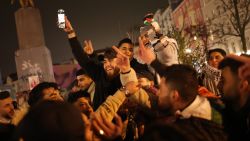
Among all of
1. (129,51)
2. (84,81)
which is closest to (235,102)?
(129,51)

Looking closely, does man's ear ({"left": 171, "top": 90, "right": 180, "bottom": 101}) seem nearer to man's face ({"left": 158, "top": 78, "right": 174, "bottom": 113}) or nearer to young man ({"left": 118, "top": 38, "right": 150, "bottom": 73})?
man's face ({"left": 158, "top": 78, "right": 174, "bottom": 113})

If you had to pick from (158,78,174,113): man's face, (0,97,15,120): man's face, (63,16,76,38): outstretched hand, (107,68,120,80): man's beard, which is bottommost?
(0,97,15,120): man's face

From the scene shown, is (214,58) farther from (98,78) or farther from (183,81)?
(183,81)

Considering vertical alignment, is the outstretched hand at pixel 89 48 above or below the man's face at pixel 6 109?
above

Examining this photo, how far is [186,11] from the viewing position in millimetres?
66562

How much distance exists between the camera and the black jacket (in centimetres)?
484

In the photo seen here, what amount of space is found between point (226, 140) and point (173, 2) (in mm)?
74468

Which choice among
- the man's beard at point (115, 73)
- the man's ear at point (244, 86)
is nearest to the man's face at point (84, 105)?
the man's beard at point (115, 73)

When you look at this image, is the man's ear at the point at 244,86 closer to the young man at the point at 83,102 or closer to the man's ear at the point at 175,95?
the man's ear at the point at 175,95

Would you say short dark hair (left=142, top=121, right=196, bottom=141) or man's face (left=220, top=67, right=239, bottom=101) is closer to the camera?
short dark hair (left=142, top=121, right=196, bottom=141)

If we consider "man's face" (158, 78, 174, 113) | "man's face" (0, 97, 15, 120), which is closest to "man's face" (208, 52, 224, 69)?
"man's face" (0, 97, 15, 120)

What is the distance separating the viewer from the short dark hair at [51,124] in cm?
174

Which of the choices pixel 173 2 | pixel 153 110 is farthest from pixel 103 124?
pixel 173 2

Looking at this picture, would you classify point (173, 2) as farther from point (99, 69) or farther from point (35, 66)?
point (99, 69)
